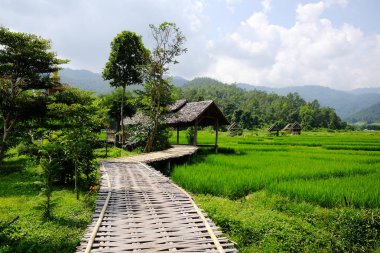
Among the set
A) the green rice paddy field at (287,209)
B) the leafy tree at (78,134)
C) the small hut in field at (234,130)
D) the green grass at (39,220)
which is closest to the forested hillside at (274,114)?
the small hut in field at (234,130)

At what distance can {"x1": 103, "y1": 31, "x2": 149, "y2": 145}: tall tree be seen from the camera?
20031mm

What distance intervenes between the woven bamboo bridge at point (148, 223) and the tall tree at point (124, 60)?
44.3 feet

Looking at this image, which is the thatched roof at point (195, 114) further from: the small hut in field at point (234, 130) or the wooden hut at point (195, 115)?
the small hut in field at point (234, 130)

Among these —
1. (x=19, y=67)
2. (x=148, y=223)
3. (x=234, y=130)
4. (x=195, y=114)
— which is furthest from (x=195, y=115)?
(x=234, y=130)

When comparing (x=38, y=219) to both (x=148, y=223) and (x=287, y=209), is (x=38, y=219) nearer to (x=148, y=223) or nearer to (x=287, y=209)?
(x=148, y=223)

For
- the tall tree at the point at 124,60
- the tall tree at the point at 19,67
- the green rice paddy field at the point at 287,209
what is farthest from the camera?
the tall tree at the point at 124,60

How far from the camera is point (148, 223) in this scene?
5121 millimetres

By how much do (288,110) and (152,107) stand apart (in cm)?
8248

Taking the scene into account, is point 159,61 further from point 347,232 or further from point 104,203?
point 347,232

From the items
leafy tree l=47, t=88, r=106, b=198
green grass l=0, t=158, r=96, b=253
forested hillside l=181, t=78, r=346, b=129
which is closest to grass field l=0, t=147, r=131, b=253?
green grass l=0, t=158, r=96, b=253

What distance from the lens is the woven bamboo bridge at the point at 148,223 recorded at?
13.7 feet

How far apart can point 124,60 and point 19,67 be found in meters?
11.3

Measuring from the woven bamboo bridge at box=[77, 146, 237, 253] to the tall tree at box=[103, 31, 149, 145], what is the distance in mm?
13495

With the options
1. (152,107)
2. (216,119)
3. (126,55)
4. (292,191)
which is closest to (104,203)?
(292,191)
